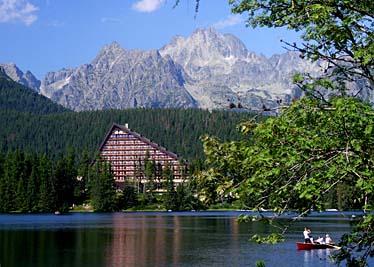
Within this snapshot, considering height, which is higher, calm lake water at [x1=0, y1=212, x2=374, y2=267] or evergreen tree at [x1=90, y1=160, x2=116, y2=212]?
evergreen tree at [x1=90, y1=160, x2=116, y2=212]

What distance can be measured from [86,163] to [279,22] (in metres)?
189

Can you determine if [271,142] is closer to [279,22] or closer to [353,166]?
[353,166]

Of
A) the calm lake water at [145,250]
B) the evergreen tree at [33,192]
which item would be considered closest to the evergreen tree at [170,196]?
the evergreen tree at [33,192]

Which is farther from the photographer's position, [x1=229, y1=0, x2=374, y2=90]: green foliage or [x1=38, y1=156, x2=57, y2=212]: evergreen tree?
[x1=38, y1=156, x2=57, y2=212]: evergreen tree

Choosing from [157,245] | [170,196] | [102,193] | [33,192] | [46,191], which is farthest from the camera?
[170,196]

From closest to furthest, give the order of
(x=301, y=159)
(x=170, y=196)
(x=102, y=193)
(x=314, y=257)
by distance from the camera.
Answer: (x=301, y=159) < (x=314, y=257) < (x=102, y=193) < (x=170, y=196)

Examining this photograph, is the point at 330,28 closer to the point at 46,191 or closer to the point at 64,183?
the point at 46,191

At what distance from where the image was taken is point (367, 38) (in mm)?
11695

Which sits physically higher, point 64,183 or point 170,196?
point 64,183

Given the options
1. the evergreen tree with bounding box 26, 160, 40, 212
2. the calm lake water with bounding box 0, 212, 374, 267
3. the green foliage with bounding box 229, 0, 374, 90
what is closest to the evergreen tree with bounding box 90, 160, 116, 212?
the evergreen tree with bounding box 26, 160, 40, 212

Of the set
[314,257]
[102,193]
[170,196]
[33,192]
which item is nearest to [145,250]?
[314,257]

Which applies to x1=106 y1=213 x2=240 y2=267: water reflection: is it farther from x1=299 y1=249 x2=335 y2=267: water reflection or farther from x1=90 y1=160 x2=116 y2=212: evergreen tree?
x1=90 y1=160 x2=116 y2=212: evergreen tree

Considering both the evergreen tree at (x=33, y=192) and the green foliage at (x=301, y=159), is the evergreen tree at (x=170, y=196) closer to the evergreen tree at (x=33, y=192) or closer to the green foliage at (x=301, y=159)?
the evergreen tree at (x=33, y=192)

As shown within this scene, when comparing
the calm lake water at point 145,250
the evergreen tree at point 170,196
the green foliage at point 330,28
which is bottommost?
the calm lake water at point 145,250
